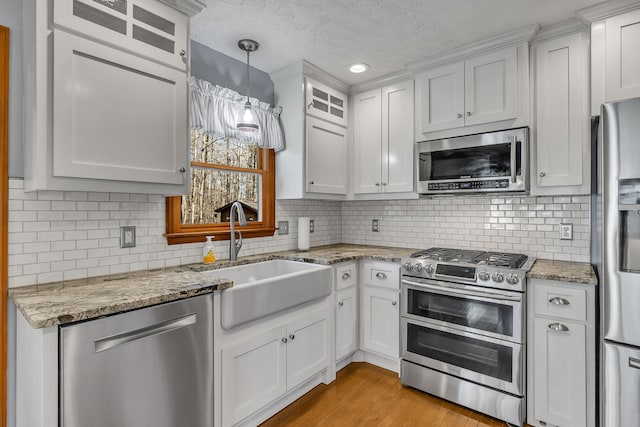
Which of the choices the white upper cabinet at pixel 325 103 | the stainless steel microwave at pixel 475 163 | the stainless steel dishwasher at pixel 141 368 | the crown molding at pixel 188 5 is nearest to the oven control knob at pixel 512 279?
the stainless steel microwave at pixel 475 163

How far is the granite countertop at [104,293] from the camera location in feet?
4.14

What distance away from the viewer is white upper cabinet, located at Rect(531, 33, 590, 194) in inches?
86.0

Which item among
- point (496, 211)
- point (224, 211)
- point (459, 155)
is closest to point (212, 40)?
point (224, 211)

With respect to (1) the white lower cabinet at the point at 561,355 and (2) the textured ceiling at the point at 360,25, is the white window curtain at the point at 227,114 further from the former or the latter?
(1) the white lower cabinet at the point at 561,355

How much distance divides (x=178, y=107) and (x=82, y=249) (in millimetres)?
944

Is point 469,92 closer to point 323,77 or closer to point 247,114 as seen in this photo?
point 323,77

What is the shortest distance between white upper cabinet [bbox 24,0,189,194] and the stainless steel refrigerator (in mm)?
2272

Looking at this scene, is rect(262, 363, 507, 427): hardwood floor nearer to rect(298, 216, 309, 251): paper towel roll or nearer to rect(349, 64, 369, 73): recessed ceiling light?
rect(298, 216, 309, 251): paper towel roll

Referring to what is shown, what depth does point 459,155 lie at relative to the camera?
260 cm

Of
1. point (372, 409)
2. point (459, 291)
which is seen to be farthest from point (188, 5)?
point (372, 409)

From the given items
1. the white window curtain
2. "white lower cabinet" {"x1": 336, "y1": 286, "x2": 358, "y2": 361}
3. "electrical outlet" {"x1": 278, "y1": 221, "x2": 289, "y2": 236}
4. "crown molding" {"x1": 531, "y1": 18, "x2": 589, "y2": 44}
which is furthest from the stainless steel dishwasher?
"crown molding" {"x1": 531, "y1": 18, "x2": 589, "y2": 44}

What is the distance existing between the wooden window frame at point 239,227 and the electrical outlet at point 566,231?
2.21 metres

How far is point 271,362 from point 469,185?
6.05 feet

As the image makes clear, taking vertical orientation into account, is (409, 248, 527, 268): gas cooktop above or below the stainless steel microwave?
below
